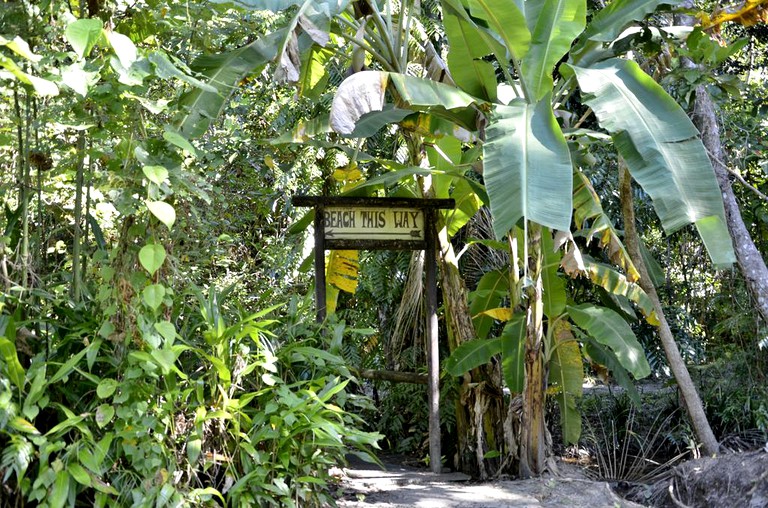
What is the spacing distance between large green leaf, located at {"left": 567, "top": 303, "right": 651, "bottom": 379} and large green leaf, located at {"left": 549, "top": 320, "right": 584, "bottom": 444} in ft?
0.79

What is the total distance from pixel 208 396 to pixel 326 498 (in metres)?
1.00

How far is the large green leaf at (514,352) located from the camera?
21.3 feet

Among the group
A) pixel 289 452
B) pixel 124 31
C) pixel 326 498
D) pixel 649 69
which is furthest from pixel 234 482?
pixel 649 69

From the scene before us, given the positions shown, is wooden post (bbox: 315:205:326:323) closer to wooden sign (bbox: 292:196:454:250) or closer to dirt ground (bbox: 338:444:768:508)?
wooden sign (bbox: 292:196:454:250)

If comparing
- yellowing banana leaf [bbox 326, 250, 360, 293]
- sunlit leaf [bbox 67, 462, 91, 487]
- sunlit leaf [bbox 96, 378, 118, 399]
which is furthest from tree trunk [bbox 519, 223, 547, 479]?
sunlit leaf [bbox 67, 462, 91, 487]

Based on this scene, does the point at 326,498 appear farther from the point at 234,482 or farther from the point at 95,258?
the point at 95,258

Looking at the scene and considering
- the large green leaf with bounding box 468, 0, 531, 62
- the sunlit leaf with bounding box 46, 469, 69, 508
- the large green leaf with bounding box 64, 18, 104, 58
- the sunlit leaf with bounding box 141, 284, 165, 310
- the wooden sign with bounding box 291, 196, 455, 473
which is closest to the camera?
the large green leaf with bounding box 64, 18, 104, 58

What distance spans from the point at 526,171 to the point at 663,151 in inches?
38.3

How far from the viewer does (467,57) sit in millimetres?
6348

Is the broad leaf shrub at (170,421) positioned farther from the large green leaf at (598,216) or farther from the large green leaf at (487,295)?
the large green leaf at (487,295)

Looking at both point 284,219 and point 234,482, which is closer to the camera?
point 234,482

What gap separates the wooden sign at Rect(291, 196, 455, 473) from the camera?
6539mm

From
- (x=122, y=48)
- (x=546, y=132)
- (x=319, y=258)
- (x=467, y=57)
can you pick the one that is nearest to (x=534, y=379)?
(x=319, y=258)

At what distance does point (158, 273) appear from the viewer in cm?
477
